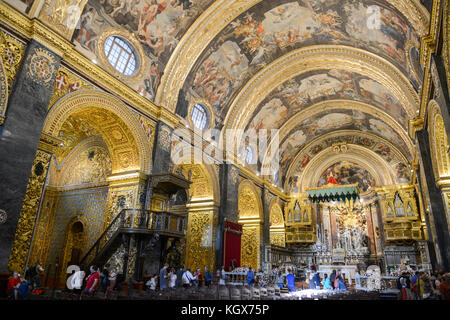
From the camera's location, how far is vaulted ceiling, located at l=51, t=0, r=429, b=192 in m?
10.9

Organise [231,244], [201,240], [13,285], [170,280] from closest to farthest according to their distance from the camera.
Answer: [13,285] < [170,280] < [201,240] < [231,244]

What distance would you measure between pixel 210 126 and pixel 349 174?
1578 cm

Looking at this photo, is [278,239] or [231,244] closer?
[231,244]

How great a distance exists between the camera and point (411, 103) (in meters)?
12.6

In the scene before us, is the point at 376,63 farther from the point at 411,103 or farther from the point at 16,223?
the point at 16,223

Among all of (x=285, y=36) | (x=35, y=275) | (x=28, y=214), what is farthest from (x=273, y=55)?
(x=35, y=275)

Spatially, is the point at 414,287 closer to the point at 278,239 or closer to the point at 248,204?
the point at 248,204

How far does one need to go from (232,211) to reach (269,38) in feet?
29.5

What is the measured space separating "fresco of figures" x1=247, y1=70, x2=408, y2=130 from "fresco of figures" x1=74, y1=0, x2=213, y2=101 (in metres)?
7.40

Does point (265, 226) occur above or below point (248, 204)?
below

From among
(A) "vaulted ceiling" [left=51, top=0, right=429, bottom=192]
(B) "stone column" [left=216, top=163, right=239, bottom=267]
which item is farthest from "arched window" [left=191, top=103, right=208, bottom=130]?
(B) "stone column" [left=216, top=163, right=239, bottom=267]

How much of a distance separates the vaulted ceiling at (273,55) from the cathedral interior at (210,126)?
8cm

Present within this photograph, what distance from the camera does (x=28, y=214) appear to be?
7.29 meters

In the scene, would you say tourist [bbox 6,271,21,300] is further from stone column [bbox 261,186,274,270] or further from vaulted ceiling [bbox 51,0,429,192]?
stone column [bbox 261,186,274,270]
